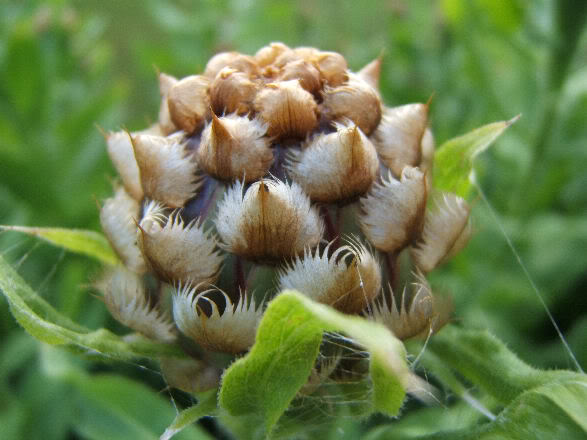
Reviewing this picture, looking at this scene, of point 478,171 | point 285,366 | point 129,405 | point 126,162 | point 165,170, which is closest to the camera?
point 285,366

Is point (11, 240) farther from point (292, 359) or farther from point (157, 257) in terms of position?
point (292, 359)

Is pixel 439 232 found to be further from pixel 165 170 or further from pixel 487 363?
pixel 165 170

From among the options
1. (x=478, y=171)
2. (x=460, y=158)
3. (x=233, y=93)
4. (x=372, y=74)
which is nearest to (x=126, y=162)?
(x=233, y=93)

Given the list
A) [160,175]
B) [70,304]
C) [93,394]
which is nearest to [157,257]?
[160,175]

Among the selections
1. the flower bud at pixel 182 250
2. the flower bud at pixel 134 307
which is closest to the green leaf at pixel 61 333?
the flower bud at pixel 134 307

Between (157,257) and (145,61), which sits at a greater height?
(157,257)
